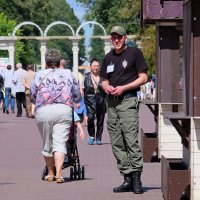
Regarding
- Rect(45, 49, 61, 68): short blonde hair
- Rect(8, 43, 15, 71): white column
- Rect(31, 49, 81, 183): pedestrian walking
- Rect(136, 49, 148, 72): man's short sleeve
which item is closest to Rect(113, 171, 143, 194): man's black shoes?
Rect(136, 49, 148, 72): man's short sleeve

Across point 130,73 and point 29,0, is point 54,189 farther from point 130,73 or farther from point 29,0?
point 29,0

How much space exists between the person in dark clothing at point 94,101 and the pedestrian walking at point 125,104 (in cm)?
900

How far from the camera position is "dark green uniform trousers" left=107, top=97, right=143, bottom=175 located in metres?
13.1

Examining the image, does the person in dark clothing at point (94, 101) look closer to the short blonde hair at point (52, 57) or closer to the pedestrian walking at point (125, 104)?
the short blonde hair at point (52, 57)

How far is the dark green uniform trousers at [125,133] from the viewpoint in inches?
516

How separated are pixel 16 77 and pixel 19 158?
1915cm

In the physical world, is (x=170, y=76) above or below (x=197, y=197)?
above

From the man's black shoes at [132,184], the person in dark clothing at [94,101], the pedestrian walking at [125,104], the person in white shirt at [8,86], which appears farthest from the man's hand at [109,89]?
the person in white shirt at [8,86]

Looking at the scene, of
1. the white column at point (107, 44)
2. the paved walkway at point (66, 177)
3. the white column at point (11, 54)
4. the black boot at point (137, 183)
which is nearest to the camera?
the paved walkway at point (66, 177)

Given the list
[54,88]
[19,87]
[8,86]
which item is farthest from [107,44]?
[54,88]

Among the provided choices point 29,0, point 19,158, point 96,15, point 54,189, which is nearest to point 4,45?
point 96,15

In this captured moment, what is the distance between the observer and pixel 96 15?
8625 cm

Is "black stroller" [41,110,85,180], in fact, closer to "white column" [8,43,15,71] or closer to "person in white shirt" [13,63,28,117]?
"person in white shirt" [13,63,28,117]

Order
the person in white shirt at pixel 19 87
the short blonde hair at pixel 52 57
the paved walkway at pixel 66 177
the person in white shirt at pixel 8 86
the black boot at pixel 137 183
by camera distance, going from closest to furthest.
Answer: the paved walkway at pixel 66 177 < the black boot at pixel 137 183 < the short blonde hair at pixel 52 57 < the person in white shirt at pixel 19 87 < the person in white shirt at pixel 8 86
